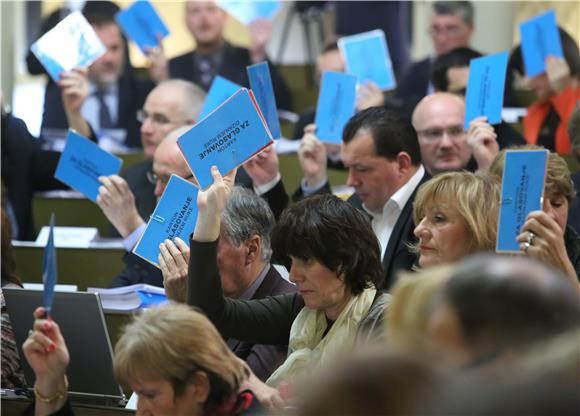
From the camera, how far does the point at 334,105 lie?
170 inches

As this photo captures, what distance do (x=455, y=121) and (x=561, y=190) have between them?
4.10 feet

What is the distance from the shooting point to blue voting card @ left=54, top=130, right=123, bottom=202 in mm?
4012

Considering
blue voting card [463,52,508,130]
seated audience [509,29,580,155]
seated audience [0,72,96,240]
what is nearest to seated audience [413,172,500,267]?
blue voting card [463,52,508,130]

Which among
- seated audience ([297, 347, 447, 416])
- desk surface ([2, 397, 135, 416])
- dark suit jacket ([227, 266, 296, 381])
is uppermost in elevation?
seated audience ([297, 347, 447, 416])

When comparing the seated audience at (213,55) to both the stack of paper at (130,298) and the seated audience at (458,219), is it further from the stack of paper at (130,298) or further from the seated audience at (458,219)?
the seated audience at (458,219)

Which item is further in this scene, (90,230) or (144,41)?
(144,41)

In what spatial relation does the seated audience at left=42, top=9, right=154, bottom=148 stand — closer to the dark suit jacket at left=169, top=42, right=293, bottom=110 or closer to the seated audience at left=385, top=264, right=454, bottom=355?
the dark suit jacket at left=169, top=42, right=293, bottom=110

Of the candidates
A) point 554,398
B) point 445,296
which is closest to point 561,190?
point 445,296

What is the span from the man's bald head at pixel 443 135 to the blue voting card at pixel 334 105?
10.7 inches

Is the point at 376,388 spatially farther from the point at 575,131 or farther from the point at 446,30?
the point at 446,30

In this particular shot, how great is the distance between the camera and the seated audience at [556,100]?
186 inches

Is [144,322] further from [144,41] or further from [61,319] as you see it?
[144,41]

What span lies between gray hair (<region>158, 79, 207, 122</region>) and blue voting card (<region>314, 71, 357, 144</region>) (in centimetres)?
Result: 70

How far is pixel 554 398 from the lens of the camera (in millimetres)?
1058
